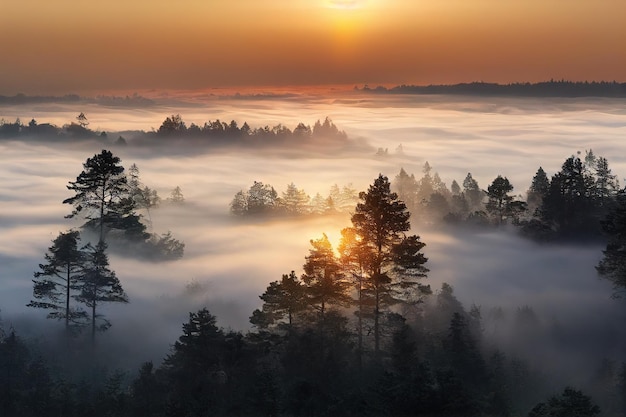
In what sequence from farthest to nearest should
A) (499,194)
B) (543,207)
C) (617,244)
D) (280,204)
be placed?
(280,204) < (499,194) < (543,207) < (617,244)

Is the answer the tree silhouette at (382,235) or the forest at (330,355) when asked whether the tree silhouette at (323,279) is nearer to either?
the forest at (330,355)

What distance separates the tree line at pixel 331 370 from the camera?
96.0 ft

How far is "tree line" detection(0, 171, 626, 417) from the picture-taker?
2927cm

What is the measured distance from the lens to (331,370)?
108 feet

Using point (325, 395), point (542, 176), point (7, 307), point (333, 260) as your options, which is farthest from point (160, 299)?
point (542, 176)

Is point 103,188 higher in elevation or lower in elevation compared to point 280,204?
higher

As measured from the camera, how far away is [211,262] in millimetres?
73250

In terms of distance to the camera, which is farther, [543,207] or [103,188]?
[543,207]

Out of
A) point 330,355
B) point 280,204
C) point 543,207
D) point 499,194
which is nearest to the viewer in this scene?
point 330,355

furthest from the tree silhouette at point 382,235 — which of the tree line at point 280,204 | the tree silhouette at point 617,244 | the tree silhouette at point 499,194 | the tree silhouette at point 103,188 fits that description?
the tree line at point 280,204

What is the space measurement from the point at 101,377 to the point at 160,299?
53.5 feet

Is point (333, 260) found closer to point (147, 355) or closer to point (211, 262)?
point (147, 355)

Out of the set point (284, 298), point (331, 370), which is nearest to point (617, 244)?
point (331, 370)

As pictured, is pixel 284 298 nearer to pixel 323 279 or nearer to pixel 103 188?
pixel 323 279
